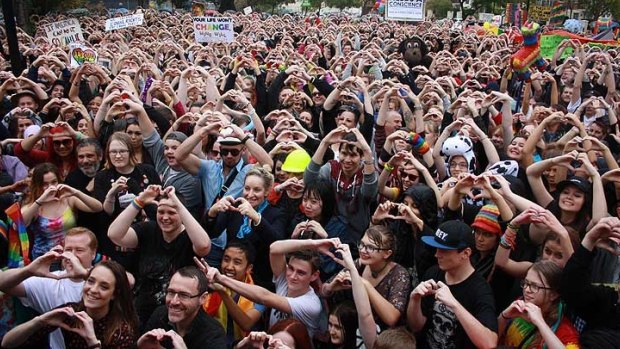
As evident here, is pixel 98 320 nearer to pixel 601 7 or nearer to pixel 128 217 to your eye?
pixel 128 217

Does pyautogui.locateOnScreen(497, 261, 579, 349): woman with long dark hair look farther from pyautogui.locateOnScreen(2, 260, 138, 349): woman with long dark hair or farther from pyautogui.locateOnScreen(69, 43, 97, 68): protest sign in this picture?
pyautogui.locateOnScreen(69, 43, 97, 68): protest sign

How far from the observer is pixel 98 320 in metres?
3.60

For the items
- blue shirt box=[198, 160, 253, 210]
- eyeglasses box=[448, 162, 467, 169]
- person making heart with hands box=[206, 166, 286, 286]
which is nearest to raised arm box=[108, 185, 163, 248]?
person making heart with hands box=[206, 166, 286, 286]

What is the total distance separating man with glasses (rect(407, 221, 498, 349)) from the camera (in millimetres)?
3488

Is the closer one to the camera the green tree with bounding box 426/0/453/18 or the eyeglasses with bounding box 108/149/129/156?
the eyeglasses with bounding box 108/149/129/156

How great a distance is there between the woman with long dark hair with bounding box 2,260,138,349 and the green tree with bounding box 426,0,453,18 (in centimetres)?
5223

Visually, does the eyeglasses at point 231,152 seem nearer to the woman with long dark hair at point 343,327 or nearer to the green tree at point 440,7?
the woman with long dark hair at point 343,327

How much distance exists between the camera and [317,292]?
4.28m

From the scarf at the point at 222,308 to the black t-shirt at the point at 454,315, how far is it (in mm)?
1197

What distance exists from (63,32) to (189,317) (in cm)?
1064

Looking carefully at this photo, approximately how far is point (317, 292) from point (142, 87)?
6.41 metres

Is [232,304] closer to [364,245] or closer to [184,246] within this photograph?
[184,246]

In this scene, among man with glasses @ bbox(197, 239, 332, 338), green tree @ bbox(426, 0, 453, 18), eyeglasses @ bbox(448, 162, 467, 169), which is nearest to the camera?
man with glasses @ bbox(197, 239, 332, 338)

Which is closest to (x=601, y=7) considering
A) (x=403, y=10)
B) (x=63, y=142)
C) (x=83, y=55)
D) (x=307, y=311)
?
(x=403, y=10)
